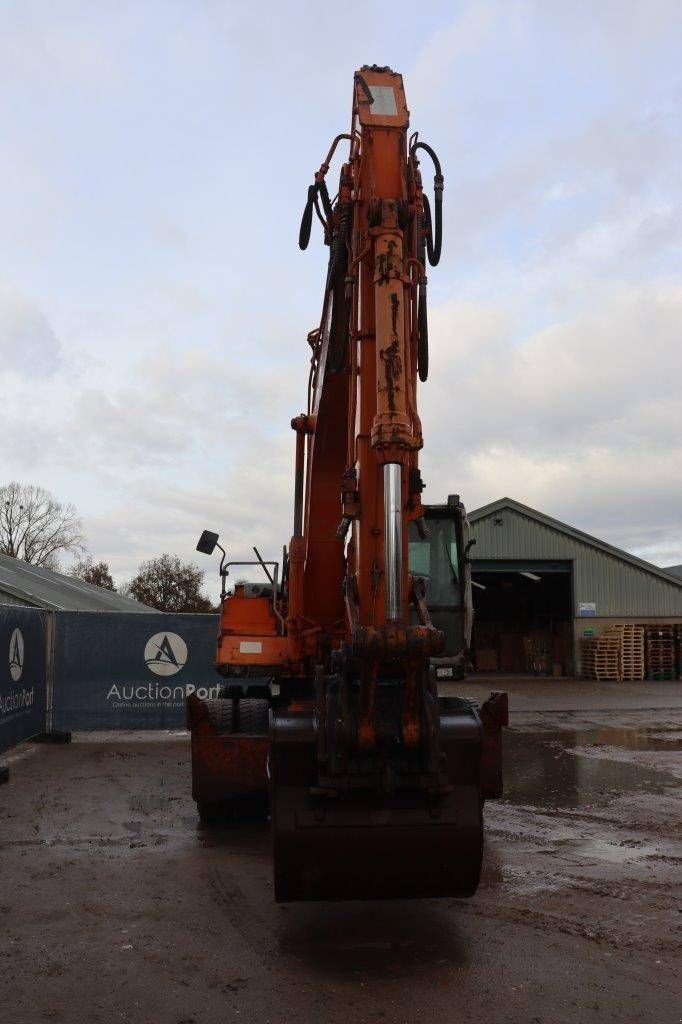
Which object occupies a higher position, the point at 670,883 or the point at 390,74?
the point at 390,74

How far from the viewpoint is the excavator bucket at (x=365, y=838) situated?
492 cm

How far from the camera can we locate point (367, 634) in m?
4.66

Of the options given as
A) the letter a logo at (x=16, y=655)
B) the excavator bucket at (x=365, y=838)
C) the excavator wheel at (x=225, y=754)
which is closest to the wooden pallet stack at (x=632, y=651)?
the letter a logo at (x=16, y=655)

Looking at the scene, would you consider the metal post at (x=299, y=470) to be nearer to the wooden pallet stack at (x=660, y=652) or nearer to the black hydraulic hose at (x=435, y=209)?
the black hydraulic hose at (x=435, y=209)

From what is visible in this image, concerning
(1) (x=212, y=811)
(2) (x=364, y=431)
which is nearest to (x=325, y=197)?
(2) (x=364, y=431)

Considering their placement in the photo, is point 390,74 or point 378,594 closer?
point 378,594

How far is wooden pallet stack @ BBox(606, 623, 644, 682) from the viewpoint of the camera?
32.2m

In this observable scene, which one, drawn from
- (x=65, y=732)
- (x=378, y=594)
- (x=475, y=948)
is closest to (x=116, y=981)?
(x=475, y=948)

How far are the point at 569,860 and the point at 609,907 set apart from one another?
4.39ft

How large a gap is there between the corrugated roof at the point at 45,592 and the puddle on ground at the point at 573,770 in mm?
11395

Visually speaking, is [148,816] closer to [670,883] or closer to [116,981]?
[116,981]

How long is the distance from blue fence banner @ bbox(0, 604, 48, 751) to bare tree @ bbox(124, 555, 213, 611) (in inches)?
1501

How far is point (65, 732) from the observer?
1512 centimetres

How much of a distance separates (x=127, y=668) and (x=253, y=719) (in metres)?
7.69
